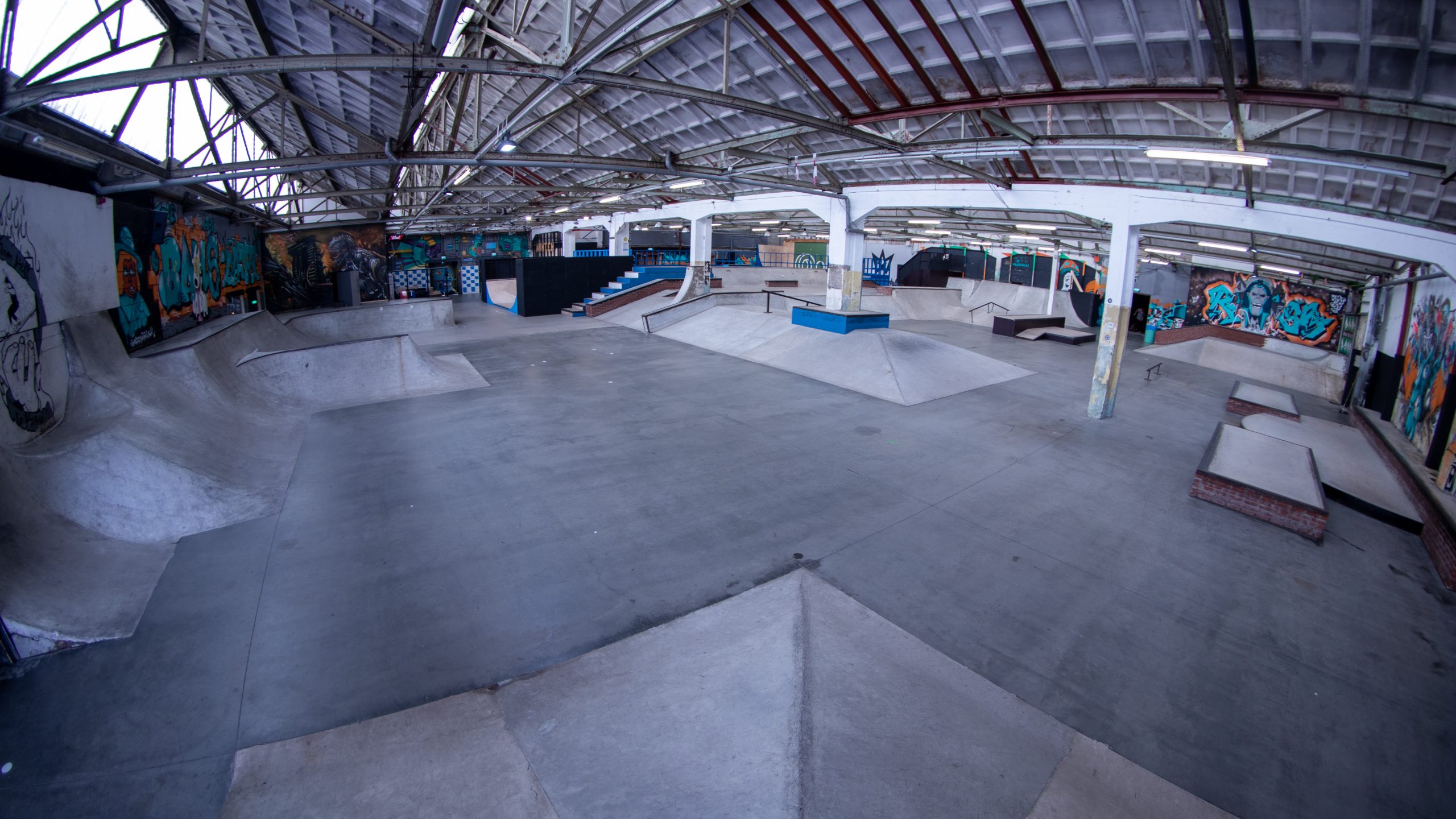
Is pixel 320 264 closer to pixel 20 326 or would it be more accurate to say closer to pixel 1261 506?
pixel 20 326

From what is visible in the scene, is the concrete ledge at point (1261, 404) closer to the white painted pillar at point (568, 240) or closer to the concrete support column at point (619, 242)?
the concrete support column at point (619, 242)

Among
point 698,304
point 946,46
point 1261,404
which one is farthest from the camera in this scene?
point 698,304

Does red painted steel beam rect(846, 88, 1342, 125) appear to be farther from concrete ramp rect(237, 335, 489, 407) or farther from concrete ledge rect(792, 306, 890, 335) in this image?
concrete ramp rect(237, 335, 489, 407)

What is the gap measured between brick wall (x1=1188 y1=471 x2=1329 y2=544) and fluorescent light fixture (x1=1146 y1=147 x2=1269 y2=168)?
14.0ft

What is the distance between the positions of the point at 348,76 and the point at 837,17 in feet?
30.8

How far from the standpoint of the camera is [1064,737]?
401 centimetres

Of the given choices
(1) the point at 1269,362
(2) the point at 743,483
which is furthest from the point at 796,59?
(1) the point at 1269,362

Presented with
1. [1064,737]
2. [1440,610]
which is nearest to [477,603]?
[1064,737]

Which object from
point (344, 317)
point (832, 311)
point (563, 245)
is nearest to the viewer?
point (832, 311)

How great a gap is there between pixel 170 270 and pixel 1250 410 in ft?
81.3

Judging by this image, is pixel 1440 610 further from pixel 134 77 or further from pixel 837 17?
pixel 134 77

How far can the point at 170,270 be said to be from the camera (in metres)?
12.5

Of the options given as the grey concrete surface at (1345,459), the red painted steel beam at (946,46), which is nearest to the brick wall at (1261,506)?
the grey concrete surface at (1345,459)

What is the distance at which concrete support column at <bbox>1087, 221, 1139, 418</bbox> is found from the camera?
40.4ft
